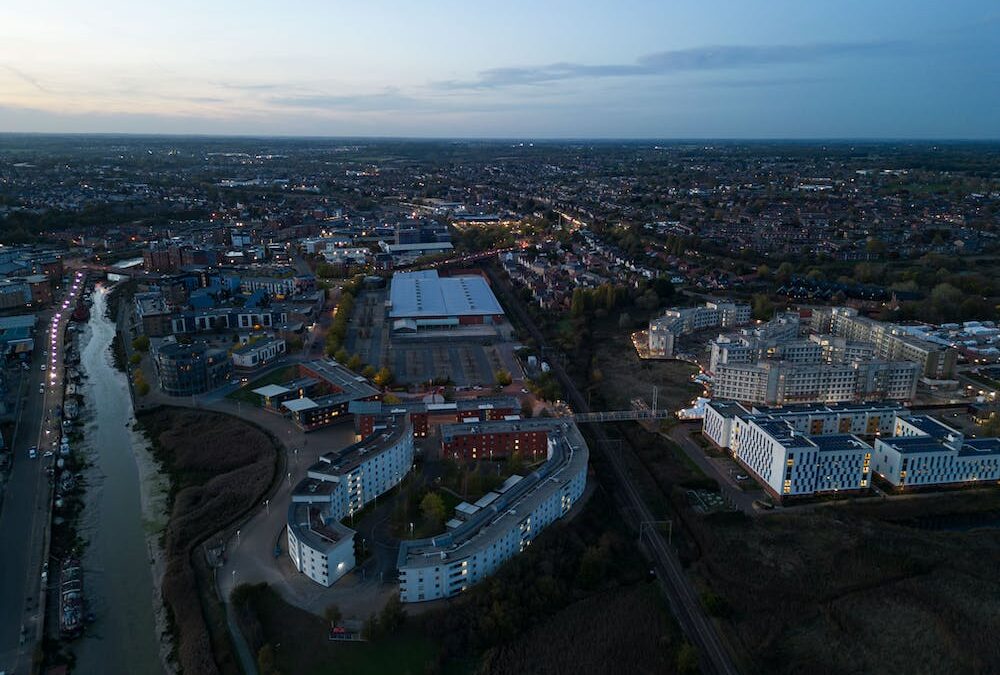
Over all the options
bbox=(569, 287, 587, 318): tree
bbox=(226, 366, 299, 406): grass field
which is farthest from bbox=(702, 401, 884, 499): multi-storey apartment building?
bbox=(226, 366, 299, 406): grass field

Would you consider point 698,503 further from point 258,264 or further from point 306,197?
point 306,197

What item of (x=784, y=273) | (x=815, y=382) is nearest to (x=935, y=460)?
(x=815, y=382)

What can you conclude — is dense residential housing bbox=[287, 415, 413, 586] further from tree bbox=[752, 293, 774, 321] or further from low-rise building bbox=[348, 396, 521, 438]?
tree bbox=[752, 293, 774, 321]

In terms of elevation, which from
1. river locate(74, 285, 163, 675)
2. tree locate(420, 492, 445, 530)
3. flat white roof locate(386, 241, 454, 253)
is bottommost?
river locate(74, 285, 163, 675)

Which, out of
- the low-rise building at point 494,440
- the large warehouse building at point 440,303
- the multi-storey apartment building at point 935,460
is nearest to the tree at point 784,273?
the large warehouse building at point 440,303

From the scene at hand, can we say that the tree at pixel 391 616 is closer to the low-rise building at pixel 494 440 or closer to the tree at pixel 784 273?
the low-rise building at pixel 494 440

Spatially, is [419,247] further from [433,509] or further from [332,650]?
[332,650]
